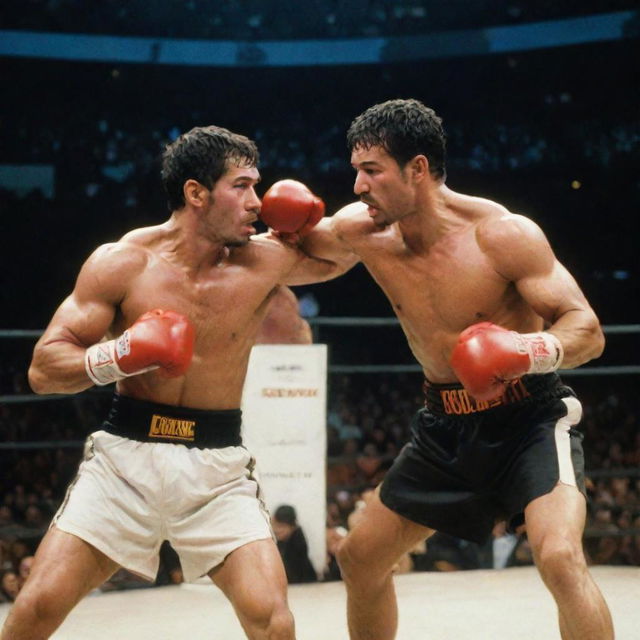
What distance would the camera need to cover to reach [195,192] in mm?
2504

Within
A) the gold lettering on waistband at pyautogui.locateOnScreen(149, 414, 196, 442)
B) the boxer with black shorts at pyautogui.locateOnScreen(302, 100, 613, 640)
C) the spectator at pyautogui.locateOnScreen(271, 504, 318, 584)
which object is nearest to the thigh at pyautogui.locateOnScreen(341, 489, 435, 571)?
the boxer with black shorts at pyautogui.locateOnScreen(302, 100, 613, 640)

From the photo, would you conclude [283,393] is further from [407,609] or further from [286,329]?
[407,609]

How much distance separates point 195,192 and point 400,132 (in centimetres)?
58

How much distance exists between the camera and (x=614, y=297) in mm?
9883

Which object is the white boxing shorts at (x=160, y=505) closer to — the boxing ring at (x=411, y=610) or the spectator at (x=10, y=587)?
the boxing ring at (x=411, y=610)

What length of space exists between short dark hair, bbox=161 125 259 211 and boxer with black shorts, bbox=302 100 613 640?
0.32 m

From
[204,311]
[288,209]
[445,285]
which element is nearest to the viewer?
[204,311]

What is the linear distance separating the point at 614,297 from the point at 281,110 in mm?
5292

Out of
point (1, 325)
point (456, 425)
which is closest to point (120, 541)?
point (456, 425)

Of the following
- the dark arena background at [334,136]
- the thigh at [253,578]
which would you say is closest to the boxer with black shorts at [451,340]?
the thigh at [253,578]

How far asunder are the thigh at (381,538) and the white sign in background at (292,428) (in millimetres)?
1517

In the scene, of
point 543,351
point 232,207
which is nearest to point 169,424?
point 232,207

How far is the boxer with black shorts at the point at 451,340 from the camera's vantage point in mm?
2311

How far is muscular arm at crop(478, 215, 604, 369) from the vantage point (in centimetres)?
226
